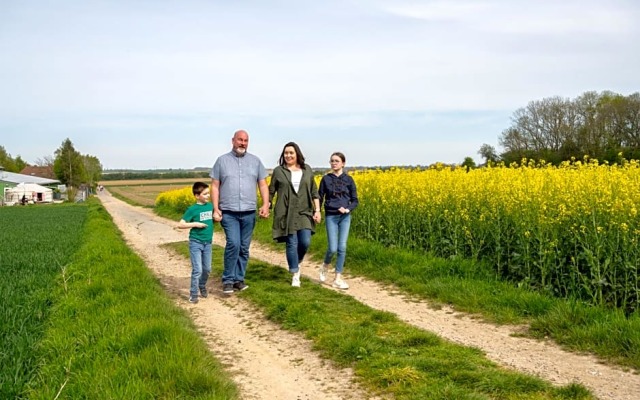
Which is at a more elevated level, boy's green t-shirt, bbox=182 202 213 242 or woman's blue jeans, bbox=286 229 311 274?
boy's green t-shirt, bbox=182 202 213 242

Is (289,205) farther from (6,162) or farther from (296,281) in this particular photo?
(6,162)

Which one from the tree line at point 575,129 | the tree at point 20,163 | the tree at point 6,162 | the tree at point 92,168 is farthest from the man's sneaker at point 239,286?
the tree at point 20,163

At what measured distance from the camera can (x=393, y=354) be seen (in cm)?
509

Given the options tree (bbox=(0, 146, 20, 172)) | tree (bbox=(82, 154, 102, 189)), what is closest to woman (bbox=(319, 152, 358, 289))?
tree (bbox=(82, 154, 102, 189))

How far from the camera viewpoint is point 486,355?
5285 mm

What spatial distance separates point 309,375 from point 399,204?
290 inches

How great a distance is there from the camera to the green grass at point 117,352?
4.09 m

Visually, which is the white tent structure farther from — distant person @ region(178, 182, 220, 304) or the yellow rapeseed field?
distant person @ region(178, 182, 220, 304)

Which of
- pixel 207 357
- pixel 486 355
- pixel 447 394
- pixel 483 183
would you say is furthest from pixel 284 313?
pixel 483 183

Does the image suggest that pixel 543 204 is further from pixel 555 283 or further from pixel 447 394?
pixel 447 394

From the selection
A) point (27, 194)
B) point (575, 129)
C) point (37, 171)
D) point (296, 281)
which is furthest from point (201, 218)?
point (37, 171)

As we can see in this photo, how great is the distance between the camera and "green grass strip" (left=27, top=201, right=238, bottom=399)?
4094 mm

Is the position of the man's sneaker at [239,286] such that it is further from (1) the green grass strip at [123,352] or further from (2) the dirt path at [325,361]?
(1) the green grass strip at [123,352]

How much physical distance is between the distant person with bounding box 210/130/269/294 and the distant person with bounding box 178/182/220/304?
147 millimetres
